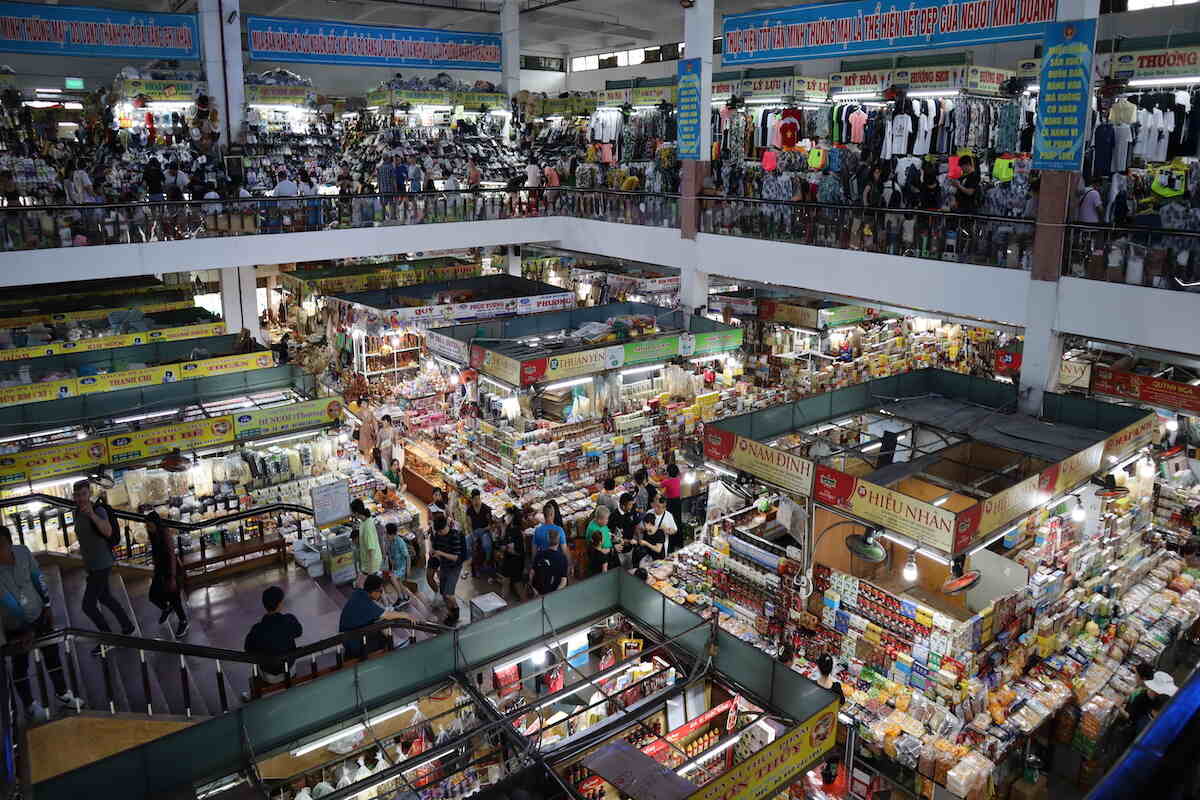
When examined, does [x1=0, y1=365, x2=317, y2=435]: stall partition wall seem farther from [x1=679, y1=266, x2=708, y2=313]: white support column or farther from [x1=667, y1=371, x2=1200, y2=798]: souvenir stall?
[x1=679, y1=266, x2=708, y2=313]: white support column

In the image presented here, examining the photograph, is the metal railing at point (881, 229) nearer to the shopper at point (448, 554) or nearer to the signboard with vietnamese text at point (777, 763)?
the shopper at point (448, 554)

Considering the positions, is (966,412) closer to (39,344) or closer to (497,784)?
(497,784)

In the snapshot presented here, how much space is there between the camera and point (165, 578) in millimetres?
8188

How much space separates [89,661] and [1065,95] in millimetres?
12226

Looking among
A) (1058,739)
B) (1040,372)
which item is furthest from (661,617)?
(1040,372)

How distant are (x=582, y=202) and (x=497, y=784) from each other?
1512 centimetres

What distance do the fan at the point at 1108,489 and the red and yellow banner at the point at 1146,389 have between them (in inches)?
59.8

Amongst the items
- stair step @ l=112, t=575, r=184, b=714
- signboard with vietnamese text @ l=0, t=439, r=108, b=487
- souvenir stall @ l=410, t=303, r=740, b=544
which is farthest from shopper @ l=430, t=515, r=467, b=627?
signboard with vietnamese text @ l=0, t=439, r=108, b=487

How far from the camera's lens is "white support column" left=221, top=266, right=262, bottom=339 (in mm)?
18108

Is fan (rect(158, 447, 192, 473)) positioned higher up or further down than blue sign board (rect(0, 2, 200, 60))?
further down

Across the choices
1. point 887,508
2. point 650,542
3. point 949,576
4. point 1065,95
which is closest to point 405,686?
point 887,508

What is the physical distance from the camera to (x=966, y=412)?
10172 millimetres

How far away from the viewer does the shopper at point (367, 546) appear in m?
9.38

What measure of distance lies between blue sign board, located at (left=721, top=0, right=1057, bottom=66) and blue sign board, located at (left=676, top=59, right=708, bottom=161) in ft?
2.09
